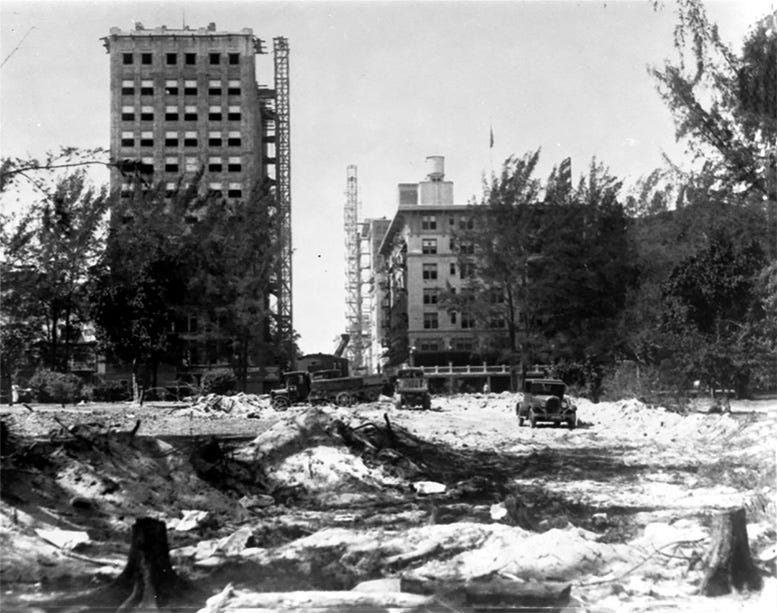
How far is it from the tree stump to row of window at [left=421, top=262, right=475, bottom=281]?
5720 mm

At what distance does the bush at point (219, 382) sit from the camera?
428 inches

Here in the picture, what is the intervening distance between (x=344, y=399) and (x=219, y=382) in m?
3.41

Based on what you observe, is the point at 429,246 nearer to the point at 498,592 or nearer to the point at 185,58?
the point at 185,58

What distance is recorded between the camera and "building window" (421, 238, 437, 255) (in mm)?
13025

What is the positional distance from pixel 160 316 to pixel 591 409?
42.0ft

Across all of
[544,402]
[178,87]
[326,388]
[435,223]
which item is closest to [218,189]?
[178,87]

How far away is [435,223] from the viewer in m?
12.8

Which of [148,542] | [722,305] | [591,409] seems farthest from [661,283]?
[148,542]

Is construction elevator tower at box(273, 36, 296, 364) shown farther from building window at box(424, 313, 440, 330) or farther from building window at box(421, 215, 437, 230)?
building window at box(424, 313, 440, 330)

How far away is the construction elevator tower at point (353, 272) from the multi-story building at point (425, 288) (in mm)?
627

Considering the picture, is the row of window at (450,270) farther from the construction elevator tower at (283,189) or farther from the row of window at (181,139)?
the row of window at (181,139)

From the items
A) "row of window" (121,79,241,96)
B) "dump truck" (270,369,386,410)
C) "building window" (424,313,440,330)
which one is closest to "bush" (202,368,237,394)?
"dump truck" (270,369,386,410)

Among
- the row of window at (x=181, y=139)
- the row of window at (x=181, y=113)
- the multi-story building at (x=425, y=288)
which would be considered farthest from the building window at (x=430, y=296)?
the row of window at (x=181, y=113)

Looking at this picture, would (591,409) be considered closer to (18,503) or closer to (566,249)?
(566,249)
